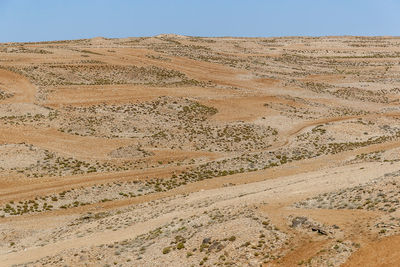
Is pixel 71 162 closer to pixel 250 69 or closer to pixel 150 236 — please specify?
pixel 150 236

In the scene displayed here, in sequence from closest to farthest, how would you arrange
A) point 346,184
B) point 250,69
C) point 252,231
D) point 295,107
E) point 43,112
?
1. point 252,231
2. point 346,184
3. point 43,112
4. point 295,107
5. point 250,69

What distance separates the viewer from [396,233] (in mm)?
20734

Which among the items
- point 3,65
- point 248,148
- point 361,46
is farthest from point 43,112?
point 361,46

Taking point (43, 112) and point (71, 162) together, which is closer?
point (71, 162)

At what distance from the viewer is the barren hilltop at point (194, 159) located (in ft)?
79.7

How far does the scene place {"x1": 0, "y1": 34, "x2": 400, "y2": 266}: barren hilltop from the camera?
24297 millimetres

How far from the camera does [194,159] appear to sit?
179 ft

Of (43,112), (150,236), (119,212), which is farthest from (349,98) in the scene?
(150,236)

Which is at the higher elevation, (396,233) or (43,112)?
(43,112)

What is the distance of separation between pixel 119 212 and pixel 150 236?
1017 cm

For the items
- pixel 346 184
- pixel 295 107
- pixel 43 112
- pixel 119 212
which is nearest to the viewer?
pixel 346 184

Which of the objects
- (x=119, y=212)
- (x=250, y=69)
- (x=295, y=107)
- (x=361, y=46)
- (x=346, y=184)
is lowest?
(x=119, y=212)

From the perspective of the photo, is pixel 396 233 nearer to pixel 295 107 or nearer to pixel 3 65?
pixel 295 107

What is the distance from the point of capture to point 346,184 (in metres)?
32.2
